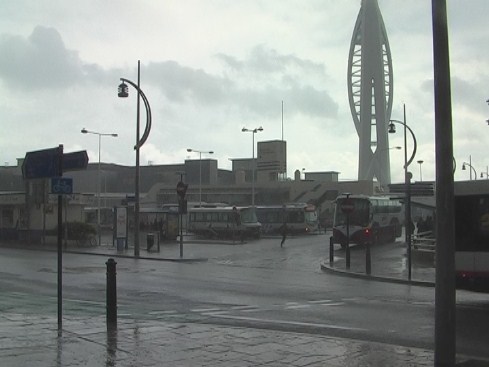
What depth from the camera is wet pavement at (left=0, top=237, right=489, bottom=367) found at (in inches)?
290

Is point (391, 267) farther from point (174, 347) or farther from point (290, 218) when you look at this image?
point (290, 218)

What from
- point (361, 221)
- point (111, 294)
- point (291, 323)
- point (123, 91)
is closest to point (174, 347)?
point (111, 294)

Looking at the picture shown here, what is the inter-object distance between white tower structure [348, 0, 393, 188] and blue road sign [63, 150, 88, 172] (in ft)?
415

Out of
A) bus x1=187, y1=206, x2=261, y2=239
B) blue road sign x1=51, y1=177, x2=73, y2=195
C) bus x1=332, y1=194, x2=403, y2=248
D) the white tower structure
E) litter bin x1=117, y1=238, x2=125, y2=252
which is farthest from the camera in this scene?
the white tower structure

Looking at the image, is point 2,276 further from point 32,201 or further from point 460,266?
point 32,201

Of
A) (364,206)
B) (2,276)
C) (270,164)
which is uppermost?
(270,164)

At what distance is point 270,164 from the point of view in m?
121

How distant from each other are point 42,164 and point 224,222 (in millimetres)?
43331

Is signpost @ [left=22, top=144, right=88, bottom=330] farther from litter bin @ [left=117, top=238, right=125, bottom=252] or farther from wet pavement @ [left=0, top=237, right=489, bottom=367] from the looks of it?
litter bin @ [left=117, top=238, right=125, bottom=252]

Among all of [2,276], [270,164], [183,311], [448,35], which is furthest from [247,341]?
[270,164]

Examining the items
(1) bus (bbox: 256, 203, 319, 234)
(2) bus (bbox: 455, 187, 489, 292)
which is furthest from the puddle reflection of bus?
(2) bus (bbox: 455, 187, 489, 292)

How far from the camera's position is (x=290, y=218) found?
58.4m

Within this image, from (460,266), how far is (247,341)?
7.66 m

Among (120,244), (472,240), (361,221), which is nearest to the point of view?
(472,240)
